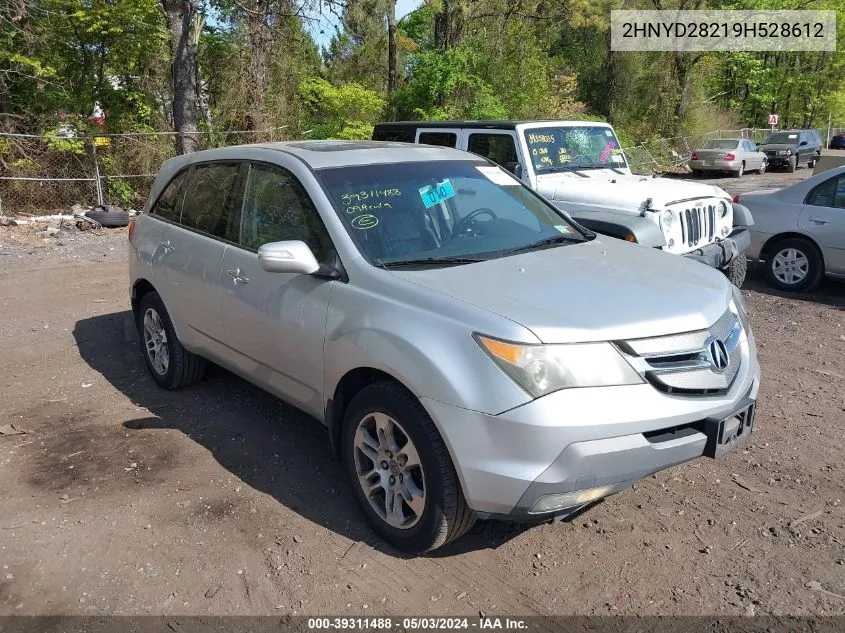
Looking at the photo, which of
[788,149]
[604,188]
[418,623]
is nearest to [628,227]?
[604,188]

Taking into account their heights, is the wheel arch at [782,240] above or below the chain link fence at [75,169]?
below

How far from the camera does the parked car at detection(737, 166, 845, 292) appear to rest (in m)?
7.74

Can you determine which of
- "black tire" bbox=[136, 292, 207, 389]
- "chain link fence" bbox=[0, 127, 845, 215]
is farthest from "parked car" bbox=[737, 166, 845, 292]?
"chain link fence" bbox=[0, 127, 845, 215]

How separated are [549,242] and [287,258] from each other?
1457mm

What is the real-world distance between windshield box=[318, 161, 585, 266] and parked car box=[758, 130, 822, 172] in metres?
29.4

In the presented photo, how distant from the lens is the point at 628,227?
6211mm

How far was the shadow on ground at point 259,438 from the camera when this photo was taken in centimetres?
360

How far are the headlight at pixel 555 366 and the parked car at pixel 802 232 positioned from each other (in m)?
6.11

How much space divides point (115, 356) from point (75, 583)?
133 inches

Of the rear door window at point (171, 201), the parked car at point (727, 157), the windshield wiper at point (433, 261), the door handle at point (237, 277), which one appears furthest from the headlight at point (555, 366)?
the parked car at point (727, 157)

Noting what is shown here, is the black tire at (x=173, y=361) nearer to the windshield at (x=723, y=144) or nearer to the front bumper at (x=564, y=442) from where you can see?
the front bumper at (x=564, y=442)

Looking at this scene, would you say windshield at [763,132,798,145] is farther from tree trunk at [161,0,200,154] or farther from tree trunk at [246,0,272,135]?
tree trunk at [161,0,200,154]

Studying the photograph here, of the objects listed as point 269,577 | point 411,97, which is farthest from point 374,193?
point 411,97

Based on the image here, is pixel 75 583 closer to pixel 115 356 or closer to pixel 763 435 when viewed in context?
pixel 115 356
